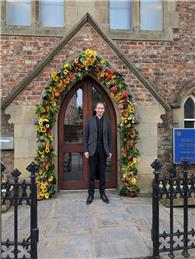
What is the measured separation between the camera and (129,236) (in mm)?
4574

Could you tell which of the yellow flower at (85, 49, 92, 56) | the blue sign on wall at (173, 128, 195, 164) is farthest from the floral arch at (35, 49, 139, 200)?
the blue sign on wall at (173, 128, 195, 164)

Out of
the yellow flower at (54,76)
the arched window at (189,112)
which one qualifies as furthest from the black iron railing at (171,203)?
the arched window at (189,112)

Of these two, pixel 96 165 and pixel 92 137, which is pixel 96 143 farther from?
pixel 96 165

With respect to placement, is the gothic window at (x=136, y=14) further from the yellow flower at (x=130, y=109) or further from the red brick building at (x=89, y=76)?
the yellow flower at (x=130, y=109)

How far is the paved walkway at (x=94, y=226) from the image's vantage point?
13.5 ft

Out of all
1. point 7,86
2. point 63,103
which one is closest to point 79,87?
point 63,103

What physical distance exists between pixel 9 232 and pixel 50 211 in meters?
1.18

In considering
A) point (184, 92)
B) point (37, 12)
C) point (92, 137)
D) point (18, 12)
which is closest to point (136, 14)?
point (184, 92)

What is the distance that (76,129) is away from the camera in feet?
24.5

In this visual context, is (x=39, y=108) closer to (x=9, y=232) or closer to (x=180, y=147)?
(x=9, y=232)

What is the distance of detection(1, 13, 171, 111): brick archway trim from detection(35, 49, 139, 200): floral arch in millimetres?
357

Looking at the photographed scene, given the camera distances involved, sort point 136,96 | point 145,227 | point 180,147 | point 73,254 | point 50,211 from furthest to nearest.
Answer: point 180,147 → point 136,96 → point 50,211 → point 145,227 → point 73,254

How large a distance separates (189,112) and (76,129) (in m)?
2.98

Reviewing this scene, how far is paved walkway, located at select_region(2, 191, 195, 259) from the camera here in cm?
410
